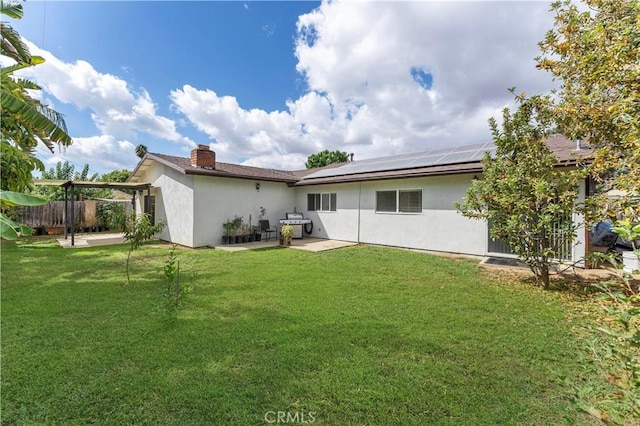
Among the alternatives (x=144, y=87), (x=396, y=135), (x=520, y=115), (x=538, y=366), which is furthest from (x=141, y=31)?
(x=396, y=135)

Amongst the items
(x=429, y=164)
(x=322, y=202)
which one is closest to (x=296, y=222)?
(x=322, y=202)

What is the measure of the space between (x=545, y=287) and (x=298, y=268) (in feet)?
20.8

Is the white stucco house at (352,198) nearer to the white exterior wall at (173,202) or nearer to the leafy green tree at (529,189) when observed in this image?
the white exterior wall at (173,202)

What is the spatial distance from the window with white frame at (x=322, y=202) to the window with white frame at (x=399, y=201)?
2.72m

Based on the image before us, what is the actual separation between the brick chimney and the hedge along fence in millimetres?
6713

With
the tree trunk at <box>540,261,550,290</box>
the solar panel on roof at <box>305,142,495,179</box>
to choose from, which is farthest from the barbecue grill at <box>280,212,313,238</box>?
the tree trunk at <box>540,261,550,290</box>

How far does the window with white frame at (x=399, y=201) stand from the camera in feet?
40.0

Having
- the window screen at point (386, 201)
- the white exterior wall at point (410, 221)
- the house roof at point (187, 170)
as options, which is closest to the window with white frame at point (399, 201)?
the window screen at point (386, 201)

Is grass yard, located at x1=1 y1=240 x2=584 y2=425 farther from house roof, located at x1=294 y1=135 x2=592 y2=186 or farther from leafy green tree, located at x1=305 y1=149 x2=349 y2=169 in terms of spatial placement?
leafy green tree, located at x1=305 y1=149 x2=349 y2=169

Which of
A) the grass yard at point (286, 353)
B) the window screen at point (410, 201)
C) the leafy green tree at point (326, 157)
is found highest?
the leafy green tree at point (326, 157)

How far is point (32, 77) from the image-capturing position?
7.09 meters

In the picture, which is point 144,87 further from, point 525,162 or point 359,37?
point 525,162

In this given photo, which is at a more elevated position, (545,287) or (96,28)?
(96,28)

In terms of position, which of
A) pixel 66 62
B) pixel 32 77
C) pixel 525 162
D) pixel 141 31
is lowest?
pixel 525 162
